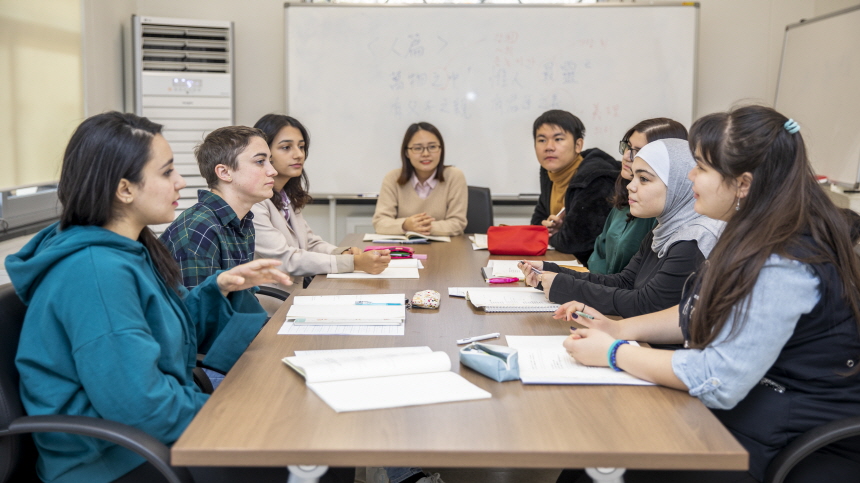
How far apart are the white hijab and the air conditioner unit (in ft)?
10.2

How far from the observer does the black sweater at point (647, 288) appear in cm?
175

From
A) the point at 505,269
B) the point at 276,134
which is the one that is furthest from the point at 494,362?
the point at 276,134

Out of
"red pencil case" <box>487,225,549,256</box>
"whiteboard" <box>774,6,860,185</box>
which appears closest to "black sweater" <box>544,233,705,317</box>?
"red pencil case" <box>487,225,549,256</box>

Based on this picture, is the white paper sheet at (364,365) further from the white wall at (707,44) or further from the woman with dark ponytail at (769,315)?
the white wall at (707,44)

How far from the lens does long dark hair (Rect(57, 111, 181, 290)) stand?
131 centimetres

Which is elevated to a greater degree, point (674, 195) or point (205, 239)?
point (674, 195)

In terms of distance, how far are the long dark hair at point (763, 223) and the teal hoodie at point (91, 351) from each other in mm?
981

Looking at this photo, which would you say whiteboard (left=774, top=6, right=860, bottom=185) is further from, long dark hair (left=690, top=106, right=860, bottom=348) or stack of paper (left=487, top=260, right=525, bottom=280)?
long dark hair (left=690, top=106, right=860, bottom=348)

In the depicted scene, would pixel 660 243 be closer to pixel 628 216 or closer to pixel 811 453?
pixel 628 216

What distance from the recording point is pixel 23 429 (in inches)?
46.0

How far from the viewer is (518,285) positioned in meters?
2.22

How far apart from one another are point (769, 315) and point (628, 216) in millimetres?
1220

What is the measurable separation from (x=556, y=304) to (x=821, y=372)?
2.39 feet

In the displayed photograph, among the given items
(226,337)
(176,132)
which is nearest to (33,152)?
(176,132)
